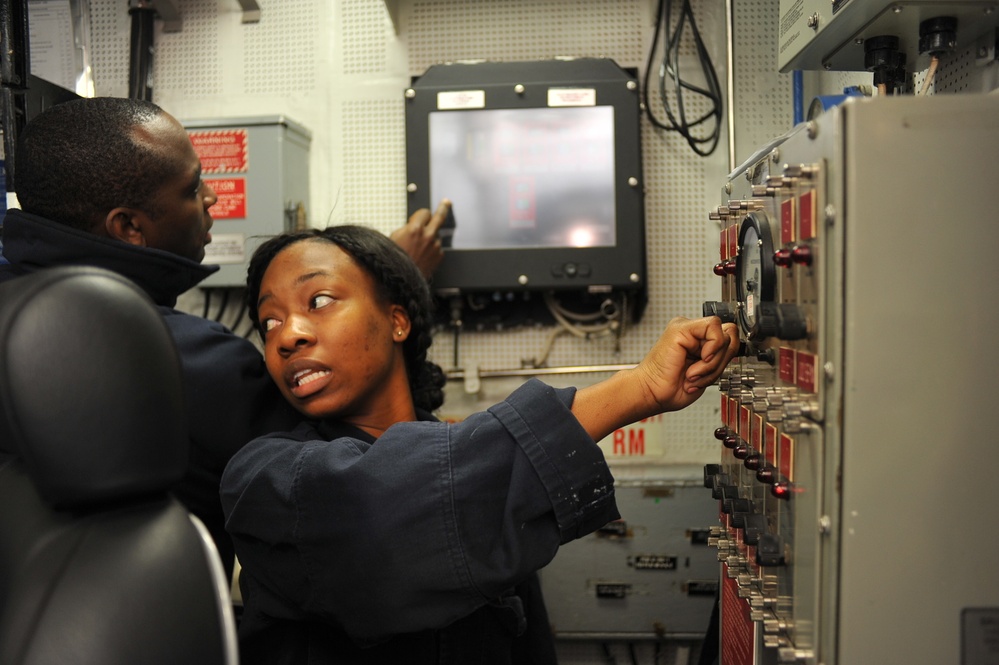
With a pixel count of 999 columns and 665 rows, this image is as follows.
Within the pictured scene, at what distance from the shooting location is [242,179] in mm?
2514

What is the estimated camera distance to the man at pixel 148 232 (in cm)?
148

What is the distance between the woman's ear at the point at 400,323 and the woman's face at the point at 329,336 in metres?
0.02

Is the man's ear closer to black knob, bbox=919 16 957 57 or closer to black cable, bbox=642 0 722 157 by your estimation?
black knob, bbox=919 16 957 57

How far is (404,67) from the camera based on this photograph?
8.71 ft

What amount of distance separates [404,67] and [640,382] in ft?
5.87

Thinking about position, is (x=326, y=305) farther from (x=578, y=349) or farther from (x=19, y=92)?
(x=578, y=349)

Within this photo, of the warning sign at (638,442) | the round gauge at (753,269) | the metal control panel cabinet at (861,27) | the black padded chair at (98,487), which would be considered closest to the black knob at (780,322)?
the round gauge at (753,269)

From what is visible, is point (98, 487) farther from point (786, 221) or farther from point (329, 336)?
point (786, 221)

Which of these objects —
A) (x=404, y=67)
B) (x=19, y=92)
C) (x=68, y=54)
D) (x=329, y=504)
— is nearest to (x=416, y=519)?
(x=329, y=504)

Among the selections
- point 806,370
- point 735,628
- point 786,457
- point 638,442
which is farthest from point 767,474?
point 638,442

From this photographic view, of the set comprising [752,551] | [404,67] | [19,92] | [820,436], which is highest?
[404,67]

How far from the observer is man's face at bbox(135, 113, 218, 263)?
5.46 feet

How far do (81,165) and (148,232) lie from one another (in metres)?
0.17

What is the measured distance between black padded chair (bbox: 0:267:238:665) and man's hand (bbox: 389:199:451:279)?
1623 mm
